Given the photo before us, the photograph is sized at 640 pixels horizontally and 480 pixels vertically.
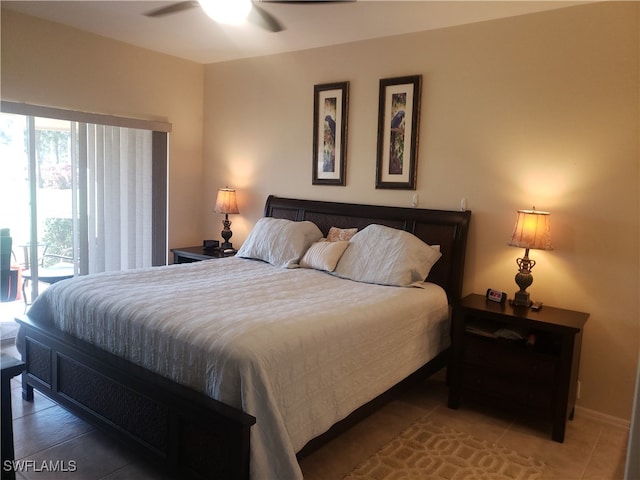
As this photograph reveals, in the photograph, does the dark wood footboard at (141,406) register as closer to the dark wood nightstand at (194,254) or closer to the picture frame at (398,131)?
Result: the dark wood nightstand at (194,254)

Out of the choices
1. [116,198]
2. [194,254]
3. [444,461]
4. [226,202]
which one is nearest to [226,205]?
[226,202]

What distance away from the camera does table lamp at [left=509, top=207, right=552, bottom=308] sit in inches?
114

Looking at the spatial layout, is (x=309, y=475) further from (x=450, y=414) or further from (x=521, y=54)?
(x=521, y=54)

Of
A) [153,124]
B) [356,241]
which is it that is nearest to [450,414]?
[356,241]

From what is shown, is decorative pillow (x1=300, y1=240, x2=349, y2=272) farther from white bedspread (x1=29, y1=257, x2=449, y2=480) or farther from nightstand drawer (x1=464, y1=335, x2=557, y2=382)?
nightstand drawer (x1=464, y1=335, x2=557, y2=382)

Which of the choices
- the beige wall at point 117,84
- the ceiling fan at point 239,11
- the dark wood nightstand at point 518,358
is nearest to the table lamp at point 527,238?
the dark wood nightstand at point 518,358

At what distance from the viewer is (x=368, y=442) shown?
2633 mm

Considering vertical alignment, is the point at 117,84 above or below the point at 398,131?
above

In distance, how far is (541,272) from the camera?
10.4 feet

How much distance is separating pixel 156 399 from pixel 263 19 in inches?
104

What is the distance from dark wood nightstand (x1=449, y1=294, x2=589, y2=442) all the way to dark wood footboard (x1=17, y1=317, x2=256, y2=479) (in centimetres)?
171

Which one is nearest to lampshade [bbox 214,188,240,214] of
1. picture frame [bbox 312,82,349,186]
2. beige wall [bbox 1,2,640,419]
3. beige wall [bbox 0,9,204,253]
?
beige wall [bbox 1,2,640,419]

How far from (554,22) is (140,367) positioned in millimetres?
3205

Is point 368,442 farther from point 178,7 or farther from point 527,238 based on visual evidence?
point 178,7
